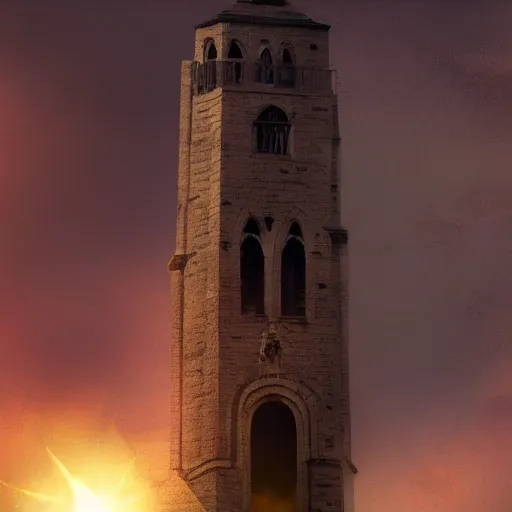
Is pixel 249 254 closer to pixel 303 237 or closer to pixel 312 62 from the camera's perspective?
pixel 303 237

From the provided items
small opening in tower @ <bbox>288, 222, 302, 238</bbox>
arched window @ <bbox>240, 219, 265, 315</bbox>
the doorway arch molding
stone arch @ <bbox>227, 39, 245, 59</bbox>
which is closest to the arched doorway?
the doorway arch molding

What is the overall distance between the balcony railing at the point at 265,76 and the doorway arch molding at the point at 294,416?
7.63 metres

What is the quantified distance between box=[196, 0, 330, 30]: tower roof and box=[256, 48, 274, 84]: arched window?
81cm

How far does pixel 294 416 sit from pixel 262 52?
935 centimetres

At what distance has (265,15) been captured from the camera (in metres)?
58.8

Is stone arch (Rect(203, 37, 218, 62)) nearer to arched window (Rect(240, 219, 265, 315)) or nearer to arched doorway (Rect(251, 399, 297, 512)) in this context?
arched window (Rect(240, 219, 265, 315))

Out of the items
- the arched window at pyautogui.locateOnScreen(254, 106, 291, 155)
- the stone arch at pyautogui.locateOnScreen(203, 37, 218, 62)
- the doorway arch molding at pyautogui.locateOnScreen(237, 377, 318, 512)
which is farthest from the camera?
the stone arch at pyautogui.locateOnScreen(203, 37, 218, 62)

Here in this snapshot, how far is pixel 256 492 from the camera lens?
56312mm

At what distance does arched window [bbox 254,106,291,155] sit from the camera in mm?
57906

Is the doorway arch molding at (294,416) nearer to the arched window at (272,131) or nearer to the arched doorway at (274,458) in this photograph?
the arched doorway at (274,458)

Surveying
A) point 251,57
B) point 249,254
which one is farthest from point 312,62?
point 249,254

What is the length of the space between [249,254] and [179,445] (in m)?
5.01

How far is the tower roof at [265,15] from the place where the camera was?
5853cm

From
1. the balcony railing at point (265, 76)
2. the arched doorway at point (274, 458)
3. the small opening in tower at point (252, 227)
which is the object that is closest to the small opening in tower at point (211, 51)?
the balcony railing at point (265, 76)
